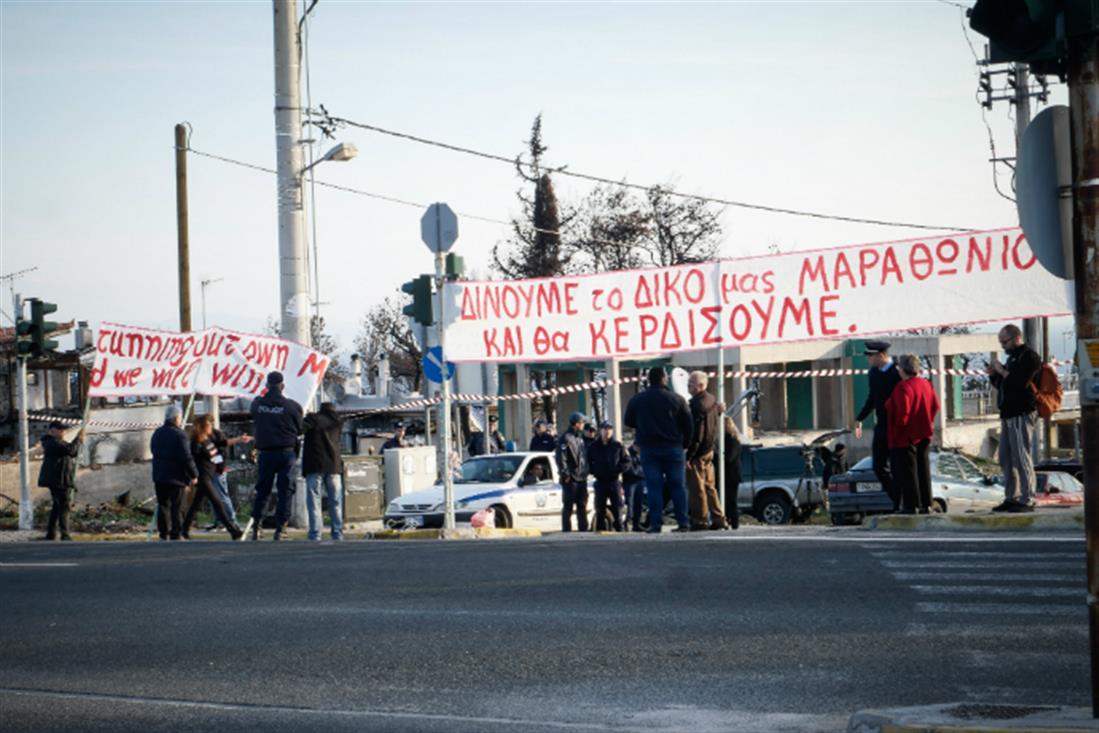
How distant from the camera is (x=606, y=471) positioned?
2183cm

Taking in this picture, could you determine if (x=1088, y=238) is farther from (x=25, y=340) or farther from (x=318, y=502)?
(x=25, y=340)

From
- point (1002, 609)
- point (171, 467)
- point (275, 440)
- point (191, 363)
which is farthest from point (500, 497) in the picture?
point (1002, 609)

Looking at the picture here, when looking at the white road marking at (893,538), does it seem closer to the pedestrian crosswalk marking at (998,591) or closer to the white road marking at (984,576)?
the white road marking at (984,576)

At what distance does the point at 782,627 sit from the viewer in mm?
9398

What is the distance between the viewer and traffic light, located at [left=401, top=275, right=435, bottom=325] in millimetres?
20000

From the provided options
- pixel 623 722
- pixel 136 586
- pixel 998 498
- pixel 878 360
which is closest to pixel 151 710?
pixel 623 722

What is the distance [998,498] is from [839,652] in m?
21.2

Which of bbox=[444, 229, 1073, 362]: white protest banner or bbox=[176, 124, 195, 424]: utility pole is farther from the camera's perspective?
bbox=[176, 124, 195, 424]: utility pole

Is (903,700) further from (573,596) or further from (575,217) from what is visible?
(575,217)

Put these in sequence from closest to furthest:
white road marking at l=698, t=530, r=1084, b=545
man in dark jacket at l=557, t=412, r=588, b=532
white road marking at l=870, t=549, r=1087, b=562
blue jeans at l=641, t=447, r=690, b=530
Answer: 1. white road marking at l=870, t=549, r=1087, b=562
2. white road marking at l=698, t=530, r=1084, b=545
3. blue jeans at l=641, t=447, r=690, b=530
4. man in dark jacket at l=557, t=412, r=588, b=532

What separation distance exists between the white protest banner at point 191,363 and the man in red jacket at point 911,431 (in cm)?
958

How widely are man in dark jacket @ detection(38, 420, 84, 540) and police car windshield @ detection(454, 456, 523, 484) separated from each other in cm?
594

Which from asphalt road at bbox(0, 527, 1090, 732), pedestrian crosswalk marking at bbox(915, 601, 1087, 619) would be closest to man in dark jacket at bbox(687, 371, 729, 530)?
asphalt road at bbox(0, 527, 1090, 732)

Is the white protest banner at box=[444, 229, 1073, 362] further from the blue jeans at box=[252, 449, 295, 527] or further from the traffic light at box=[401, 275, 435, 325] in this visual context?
the blue jeans at box=[252, 449, 295, 527]
